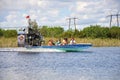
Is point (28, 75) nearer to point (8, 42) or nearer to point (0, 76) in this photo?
point (0, 76)

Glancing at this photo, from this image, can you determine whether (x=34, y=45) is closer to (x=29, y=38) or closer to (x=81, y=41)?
(x=29, y=38)

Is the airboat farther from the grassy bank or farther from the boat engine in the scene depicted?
the grassy bank

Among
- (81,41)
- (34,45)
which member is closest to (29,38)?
(34,45)

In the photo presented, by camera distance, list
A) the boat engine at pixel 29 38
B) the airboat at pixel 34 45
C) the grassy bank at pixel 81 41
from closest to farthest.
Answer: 1. the airboat at pixel 34 45
2. the boat engine at pixel 29 38
3. the grassy bank at pixel 81 41

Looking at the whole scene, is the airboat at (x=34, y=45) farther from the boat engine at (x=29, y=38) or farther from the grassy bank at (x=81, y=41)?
the grassy bank at (x=81, y=41)

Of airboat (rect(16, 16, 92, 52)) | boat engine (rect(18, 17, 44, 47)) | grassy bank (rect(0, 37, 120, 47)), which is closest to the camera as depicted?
airboat (rect(16, 16, 92, 52))

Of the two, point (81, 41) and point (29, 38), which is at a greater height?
point (29, 38)

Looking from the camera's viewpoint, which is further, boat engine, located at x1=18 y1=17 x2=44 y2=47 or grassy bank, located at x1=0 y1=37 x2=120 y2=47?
grassy bank, located at x1=0 y1=37 x2=120 y2=47

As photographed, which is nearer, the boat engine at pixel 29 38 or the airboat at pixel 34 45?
the airboat at pixel 34 45

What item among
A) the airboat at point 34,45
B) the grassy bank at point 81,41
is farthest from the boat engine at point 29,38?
the grassy bank at point 81,41

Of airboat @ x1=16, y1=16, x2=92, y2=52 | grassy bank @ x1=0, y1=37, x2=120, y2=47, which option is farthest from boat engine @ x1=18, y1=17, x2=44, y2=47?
grassy bank @ x1=0, y1=37, x2=120, y2=47

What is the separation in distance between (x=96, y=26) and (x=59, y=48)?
56.2 metres

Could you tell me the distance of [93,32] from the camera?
96.2 metres

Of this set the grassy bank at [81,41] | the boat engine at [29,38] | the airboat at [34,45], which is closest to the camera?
the airboat at [34,45]
